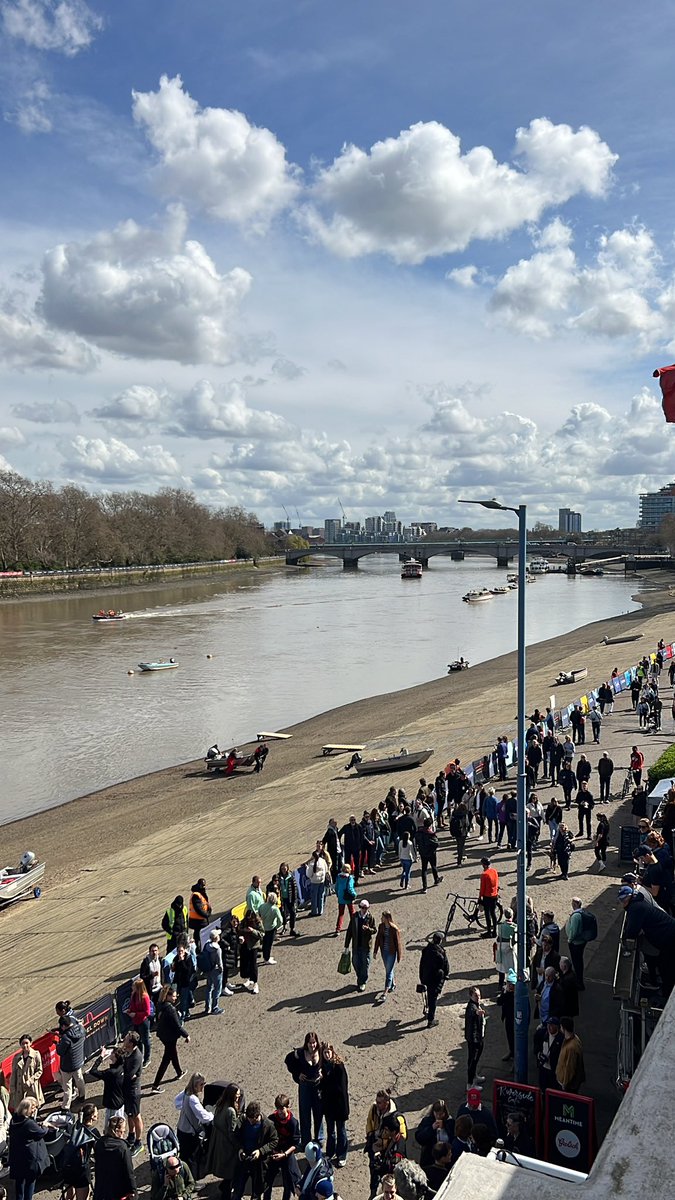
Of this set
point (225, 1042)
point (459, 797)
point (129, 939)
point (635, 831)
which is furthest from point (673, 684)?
point (225, 1042)

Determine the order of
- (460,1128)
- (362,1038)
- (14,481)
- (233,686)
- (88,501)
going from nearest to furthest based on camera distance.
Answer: (460,1128) → (362,1038) → (233,686) → (14,481) → (88,501)

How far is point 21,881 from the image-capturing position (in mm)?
19719

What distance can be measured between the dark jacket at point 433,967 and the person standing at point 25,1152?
4564 mm

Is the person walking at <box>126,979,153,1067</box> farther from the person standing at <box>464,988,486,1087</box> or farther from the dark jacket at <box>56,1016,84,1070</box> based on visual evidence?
the person standing at <box>464,988,486,1087</box>

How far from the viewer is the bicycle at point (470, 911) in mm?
13656

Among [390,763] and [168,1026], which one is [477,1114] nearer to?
[168,1026]

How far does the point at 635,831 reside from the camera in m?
15.3

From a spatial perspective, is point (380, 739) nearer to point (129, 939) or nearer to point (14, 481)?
point (129, 939)

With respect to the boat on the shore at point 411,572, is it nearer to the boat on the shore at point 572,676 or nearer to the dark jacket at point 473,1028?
the boat on the shore at point 572,676

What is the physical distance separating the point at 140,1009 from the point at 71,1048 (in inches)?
36.4

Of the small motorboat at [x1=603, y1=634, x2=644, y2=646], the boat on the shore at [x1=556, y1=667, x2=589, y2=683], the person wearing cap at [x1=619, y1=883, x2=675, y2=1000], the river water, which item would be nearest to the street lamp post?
the person wearing cap at [x1=619, y1=883, x2=675, y2=1000]

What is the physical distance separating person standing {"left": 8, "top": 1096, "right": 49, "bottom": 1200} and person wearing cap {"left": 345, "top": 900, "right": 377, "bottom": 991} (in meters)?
4.73

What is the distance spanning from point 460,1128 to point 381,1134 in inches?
27.3

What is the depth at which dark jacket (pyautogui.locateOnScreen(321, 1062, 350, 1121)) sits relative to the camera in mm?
8508
